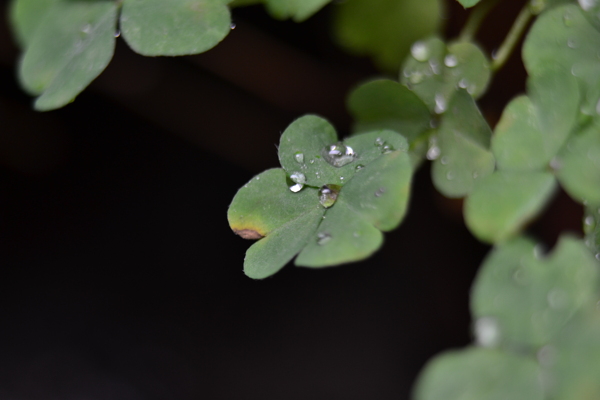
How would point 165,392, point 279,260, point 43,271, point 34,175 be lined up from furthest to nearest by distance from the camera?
point 34,175
point 43,271
point 165,392
point 279,260

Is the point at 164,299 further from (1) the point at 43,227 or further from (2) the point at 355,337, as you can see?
(2) the point at 355,337

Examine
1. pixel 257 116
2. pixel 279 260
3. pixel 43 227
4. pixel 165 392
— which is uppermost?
pixel 279 260

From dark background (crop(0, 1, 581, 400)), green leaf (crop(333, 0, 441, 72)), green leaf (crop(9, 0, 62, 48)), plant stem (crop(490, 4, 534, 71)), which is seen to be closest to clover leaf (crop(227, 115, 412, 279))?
plant stem (crop(490, 4, 534, 71))

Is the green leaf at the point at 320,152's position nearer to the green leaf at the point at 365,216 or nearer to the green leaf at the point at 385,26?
the green leaf at the point at 365,216

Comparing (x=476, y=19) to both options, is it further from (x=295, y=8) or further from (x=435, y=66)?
(x=295, y=8)

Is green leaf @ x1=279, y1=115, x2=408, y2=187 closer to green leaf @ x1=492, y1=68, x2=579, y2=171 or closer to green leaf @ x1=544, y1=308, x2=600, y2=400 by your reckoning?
green leaf @ x1=492, y1=68, x2=579, y2=171

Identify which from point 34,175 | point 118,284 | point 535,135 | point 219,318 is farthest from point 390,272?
point 34,175

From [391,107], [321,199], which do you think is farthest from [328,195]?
[391,107]
